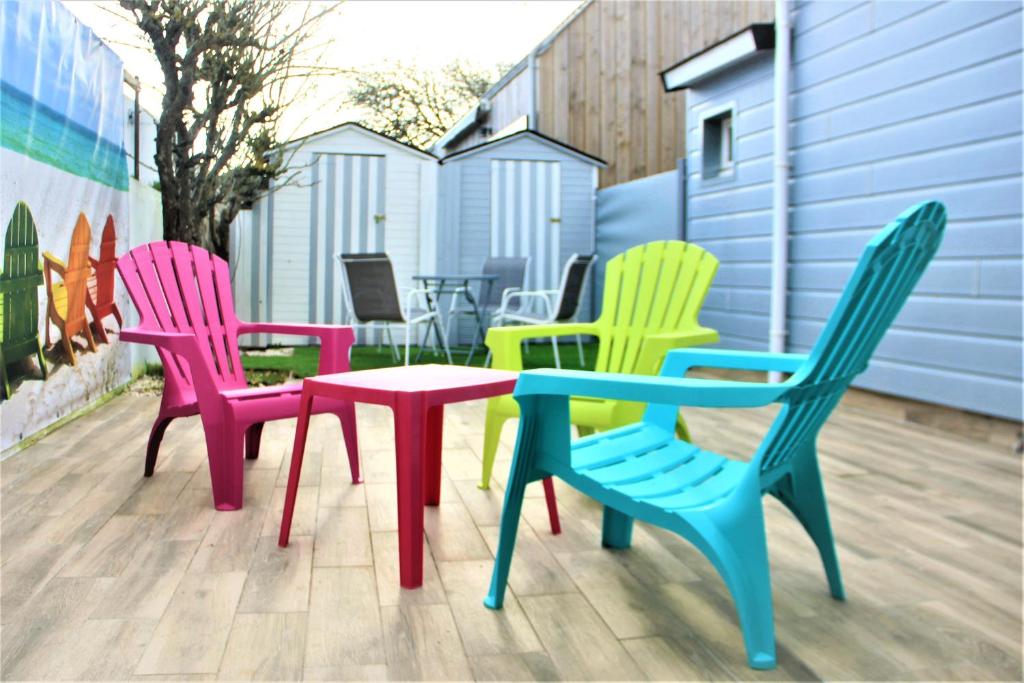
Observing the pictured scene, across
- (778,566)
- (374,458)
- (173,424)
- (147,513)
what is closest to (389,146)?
(173,424)

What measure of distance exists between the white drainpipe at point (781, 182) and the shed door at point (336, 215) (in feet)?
14.3

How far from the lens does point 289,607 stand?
1.89 meters

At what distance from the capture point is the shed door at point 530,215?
913 centimetres

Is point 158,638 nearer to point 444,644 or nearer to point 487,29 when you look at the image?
point 444,644

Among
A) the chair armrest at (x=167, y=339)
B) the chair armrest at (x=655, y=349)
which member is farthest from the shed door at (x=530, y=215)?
the chair armrest at (x=167, y=339)

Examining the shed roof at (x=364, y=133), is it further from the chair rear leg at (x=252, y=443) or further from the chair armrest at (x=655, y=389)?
the chair armrest at (x=655, y=389)

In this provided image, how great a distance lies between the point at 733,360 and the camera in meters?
2.19

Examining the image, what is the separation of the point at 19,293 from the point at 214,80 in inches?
86.1

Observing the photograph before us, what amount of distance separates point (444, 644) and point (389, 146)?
765 centimetres

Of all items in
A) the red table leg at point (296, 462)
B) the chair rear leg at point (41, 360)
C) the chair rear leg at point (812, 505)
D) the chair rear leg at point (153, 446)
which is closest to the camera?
the chair rear leg at point (812, 505)

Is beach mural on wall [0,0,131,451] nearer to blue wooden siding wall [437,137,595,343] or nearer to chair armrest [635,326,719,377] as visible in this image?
chair armrest [635,326,719,377]

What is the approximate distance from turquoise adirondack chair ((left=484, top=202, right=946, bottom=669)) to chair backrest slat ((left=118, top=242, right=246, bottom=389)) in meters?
1.67

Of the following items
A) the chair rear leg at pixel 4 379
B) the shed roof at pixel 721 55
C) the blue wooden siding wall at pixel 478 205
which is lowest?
the chair rear leg at pixel 4 379

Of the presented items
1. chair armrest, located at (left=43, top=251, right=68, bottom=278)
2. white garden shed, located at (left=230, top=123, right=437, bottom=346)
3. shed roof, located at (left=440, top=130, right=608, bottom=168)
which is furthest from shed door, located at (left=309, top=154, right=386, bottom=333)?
chair armrest, located at (left=43, top=251, right=68, bottom=278)
